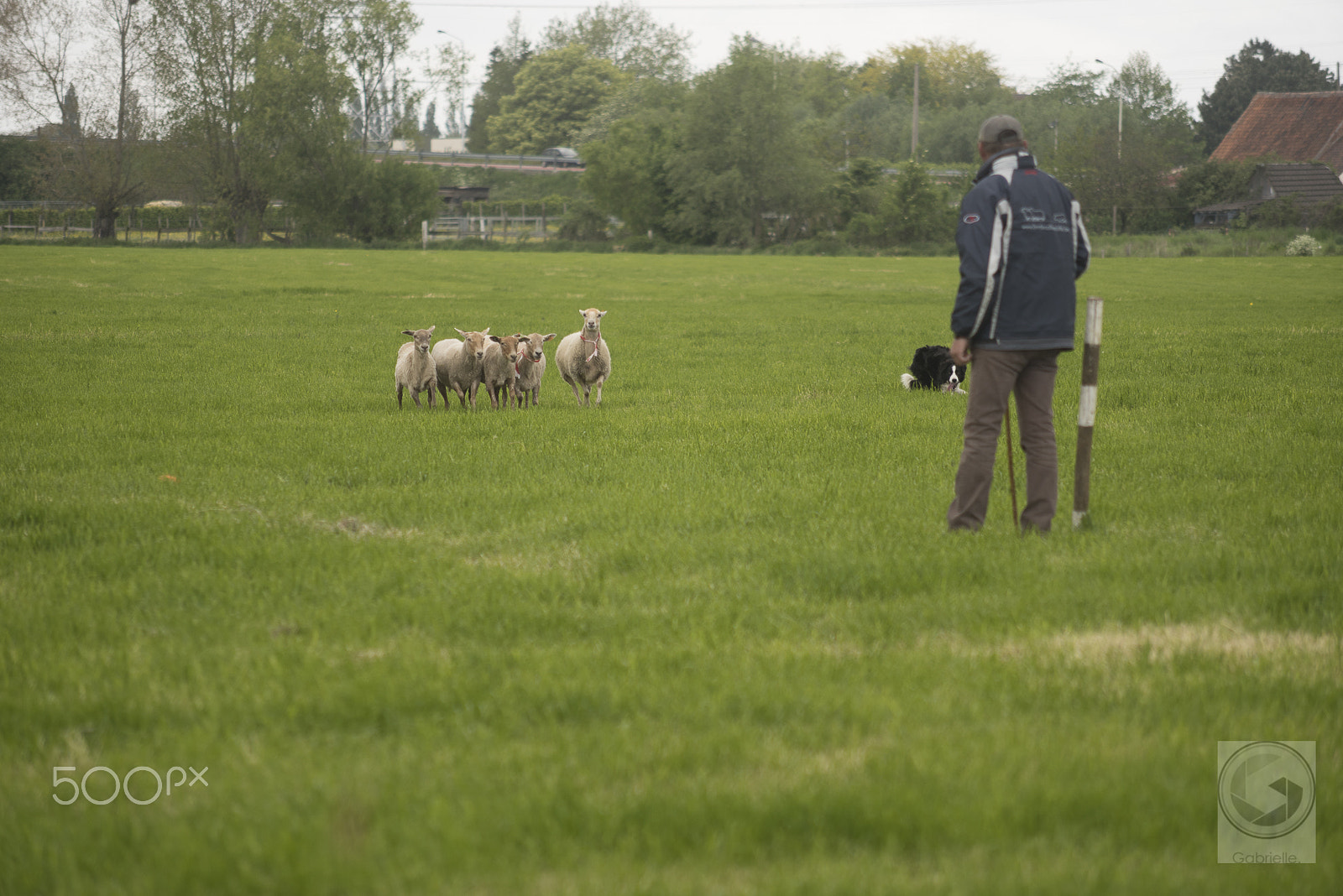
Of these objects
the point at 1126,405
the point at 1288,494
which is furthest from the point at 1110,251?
the point at 1288,494

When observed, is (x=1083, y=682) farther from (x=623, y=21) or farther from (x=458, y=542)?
(x=623, y=21)

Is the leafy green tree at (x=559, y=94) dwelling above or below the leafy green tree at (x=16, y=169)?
above

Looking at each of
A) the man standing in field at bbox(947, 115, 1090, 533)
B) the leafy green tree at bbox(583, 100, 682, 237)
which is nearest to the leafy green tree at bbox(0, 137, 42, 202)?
the leafy green tree at bbox(583, 100, 682, 237)

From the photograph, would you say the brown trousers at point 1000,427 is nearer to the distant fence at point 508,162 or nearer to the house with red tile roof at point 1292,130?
the house with red tile roof at point 1292,130

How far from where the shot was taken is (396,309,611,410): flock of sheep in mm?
14250

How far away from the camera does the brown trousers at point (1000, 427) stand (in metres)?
7.23


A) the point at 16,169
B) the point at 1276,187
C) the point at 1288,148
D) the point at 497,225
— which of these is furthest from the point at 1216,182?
the point at 16,169

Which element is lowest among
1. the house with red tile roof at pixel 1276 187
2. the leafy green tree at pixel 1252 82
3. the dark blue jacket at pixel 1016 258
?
the dark blue jacket at pixel 1016 258

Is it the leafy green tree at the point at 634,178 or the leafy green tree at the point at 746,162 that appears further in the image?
the leafy green tree at the point at 634,178

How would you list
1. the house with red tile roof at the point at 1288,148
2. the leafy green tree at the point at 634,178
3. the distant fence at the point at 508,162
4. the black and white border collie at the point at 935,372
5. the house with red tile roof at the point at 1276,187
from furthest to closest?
1. the distant fence at the point at 508,162
2. the leafy green tree at the point at 634,178
3. the house with red tile roof at the point at 1288,148
4. the house with red tile roof at the point at 1276,187
5. the black and white border collie at the point at 935,372

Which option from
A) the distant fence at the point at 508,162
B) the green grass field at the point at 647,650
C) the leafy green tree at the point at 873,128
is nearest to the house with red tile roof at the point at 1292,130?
the leafy green tree at the point at 873,128

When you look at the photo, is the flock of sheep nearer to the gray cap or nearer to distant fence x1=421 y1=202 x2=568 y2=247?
the gray cap

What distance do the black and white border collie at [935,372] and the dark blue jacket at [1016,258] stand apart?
7.77m

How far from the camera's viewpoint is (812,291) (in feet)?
120
